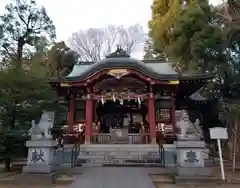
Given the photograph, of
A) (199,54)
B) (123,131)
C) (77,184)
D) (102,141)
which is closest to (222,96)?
(199,54)

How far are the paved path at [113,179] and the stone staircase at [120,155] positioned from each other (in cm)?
202

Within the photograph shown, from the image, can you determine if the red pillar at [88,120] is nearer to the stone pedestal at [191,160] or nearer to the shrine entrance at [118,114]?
the shrine entrance at [118,114]

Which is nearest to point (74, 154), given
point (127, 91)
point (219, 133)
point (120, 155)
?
point (120, 155)

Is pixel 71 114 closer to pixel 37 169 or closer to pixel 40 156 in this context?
pixel 40 156

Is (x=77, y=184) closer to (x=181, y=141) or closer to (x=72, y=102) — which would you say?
(x=181, y=141)

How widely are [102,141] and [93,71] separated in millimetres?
3917

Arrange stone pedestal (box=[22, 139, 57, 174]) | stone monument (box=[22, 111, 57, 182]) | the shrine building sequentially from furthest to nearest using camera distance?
the shrine building, stone pedestal (box=[22, 139, 57, 174]), stone monument (box=[22, 111, 57, 182])

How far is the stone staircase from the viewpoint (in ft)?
37.7

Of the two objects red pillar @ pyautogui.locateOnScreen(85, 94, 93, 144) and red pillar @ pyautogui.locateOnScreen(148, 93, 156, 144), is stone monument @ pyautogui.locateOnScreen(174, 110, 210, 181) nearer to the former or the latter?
red pillar @ pyautogui.locateOnScreen(148, 93, 156, 144)

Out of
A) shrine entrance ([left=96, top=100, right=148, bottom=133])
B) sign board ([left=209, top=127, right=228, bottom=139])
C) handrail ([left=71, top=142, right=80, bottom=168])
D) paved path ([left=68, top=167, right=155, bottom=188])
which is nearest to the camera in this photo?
paved path ([left=68, top=167, right=155, bottom=188])

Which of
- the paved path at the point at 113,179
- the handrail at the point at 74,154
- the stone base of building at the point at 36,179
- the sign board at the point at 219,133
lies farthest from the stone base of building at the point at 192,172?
the handrail at the point at 74,154

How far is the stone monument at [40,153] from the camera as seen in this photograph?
8203mm

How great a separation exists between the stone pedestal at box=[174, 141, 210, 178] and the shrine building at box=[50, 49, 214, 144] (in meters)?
5.84

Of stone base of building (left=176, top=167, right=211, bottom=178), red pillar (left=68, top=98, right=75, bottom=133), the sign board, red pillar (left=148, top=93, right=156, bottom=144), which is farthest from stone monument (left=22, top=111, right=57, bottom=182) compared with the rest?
red pillar (left=68, top=98, right=75, bottom=133)
